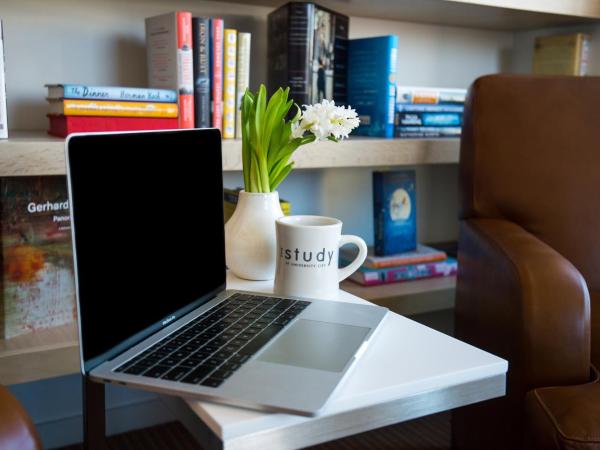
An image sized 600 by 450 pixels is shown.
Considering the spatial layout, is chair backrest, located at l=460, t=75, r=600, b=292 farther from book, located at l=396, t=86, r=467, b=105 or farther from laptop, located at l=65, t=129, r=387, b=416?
laptop, located at l=65, t=129, r=387, b=416

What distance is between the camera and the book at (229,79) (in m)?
1.43

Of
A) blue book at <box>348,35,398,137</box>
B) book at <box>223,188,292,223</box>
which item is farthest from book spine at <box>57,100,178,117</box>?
blue book at <box>348,35,398,137</box>

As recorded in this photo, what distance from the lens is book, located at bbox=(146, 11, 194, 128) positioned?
1359 millimetres

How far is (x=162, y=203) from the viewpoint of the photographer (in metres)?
0.79

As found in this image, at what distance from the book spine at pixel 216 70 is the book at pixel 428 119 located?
52 cm

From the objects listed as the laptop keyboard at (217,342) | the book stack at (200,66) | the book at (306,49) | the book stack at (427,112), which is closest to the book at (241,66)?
the book stack at (200,66)

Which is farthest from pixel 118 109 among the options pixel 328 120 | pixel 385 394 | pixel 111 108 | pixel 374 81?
pixel 385 394

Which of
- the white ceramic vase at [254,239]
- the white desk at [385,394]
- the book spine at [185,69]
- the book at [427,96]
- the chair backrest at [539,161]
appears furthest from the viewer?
the book at [427,96]

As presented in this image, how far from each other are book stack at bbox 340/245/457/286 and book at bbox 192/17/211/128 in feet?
1.76

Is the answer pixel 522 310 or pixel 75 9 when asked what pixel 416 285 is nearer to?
pixel 522 310

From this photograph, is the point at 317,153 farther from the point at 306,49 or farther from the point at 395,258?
the point at 395,258

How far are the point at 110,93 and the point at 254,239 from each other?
51 centimetres

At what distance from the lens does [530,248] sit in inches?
45.7

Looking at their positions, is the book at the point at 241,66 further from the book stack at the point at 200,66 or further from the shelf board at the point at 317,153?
the shelf board at the point at 317,153
